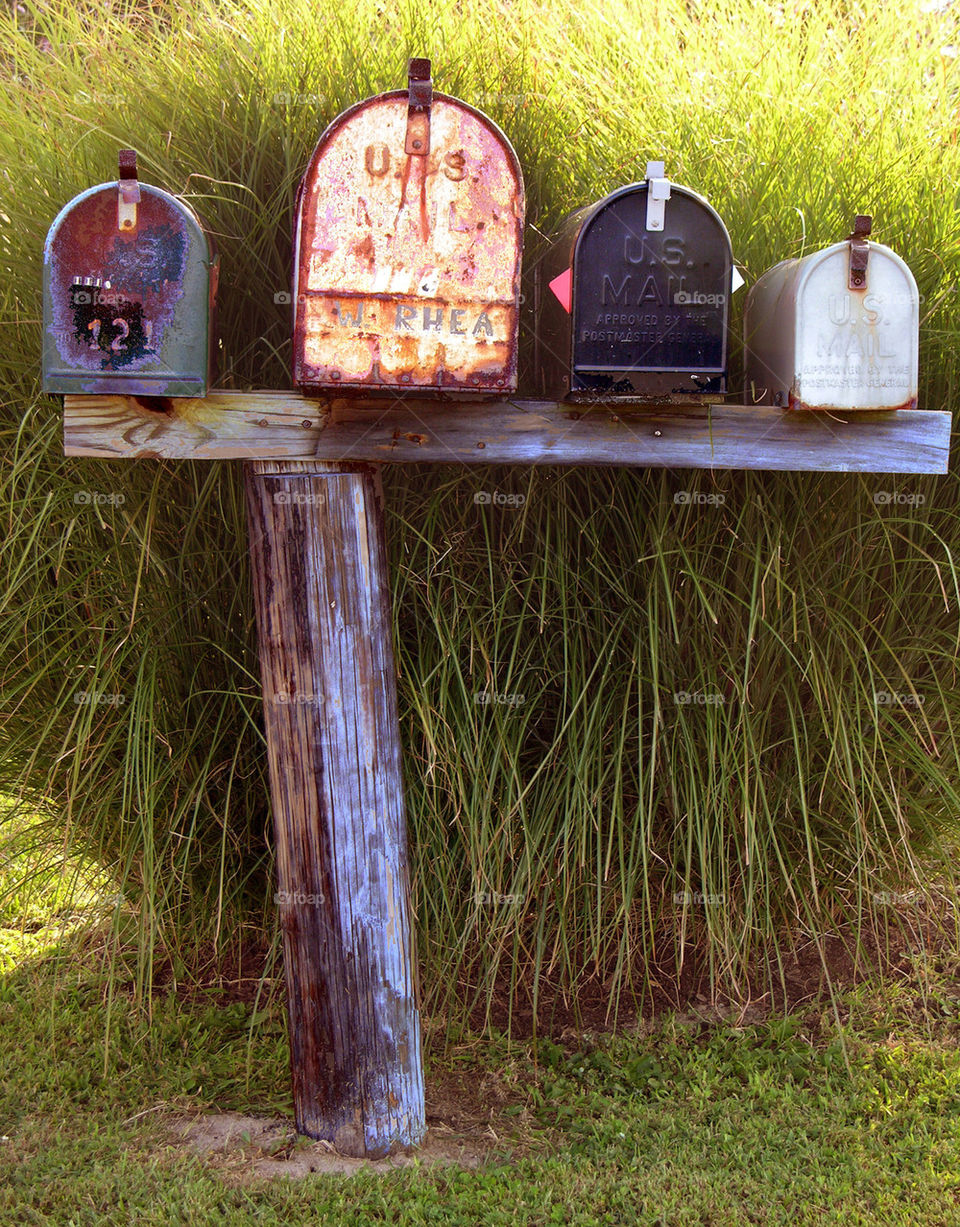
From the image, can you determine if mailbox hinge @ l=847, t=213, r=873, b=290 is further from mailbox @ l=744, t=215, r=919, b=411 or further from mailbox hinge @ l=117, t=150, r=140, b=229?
mailbox hinge @ l=117, t=150, r=140, b=229

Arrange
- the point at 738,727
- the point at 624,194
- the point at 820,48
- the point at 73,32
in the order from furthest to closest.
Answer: the point at 73,32 < the point at 820,48 < the point at 738,727 < the point at 624,194

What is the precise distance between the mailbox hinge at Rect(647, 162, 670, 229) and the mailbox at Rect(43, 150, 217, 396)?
2.63 feet

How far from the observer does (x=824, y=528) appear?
237cm

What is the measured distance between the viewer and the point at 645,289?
1.80 meters

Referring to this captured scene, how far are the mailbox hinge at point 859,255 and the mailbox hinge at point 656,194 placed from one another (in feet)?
1.21

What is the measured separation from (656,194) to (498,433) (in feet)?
1.67

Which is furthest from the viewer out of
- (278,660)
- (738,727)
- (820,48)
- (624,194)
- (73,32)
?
(73,32)

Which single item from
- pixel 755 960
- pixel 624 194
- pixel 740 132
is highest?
pixel 740 132

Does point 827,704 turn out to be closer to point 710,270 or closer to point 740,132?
point 710,270

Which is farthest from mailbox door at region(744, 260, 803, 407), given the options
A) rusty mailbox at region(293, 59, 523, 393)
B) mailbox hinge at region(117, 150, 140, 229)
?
mailbox hinge at region(117, 150, 140, 229)

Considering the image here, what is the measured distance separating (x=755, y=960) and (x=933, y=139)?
208cm

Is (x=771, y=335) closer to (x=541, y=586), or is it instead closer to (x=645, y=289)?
(x=645, y=289)

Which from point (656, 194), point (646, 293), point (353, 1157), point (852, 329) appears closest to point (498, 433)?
point (646, 293)

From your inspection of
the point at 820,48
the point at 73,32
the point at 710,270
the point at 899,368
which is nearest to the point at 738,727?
the point at 899,368
